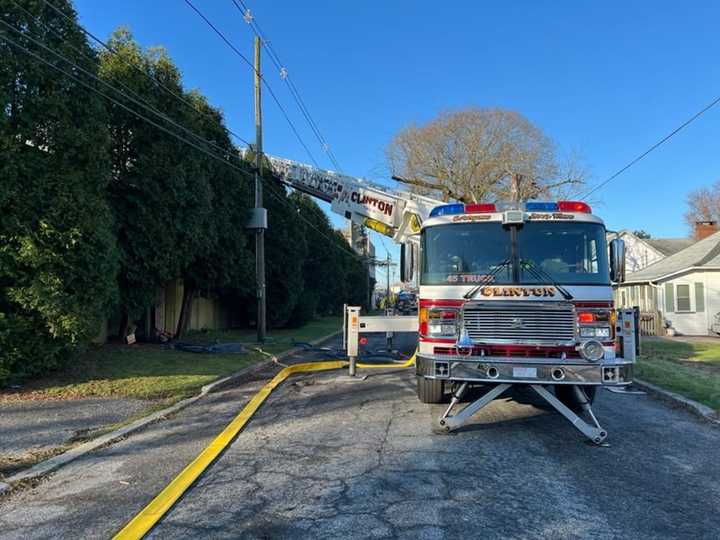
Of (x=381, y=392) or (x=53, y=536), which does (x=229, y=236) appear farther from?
(x=53, y=536)

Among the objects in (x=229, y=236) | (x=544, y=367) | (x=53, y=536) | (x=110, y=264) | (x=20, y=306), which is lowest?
(x=53, y=536)

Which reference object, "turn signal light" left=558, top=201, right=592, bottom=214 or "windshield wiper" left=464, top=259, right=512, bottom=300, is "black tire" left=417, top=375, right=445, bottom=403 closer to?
"windshield wiper" left=464, top=259, right=512, bottom=300

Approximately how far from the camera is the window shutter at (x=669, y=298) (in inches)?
1161

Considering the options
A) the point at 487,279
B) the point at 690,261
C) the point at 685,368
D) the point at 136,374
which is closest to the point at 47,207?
the point at 136,374

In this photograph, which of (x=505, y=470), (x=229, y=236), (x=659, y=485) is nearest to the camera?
(x=659, y=485)

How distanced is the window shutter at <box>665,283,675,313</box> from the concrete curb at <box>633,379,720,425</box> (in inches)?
798

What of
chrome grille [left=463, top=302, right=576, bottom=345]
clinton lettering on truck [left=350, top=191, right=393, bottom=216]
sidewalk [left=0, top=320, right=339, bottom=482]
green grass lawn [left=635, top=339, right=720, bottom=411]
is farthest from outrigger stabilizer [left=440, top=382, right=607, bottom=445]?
clinton lettering on truck [left=350, top=191, right=393, bottom=216]

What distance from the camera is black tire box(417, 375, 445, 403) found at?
8867mm

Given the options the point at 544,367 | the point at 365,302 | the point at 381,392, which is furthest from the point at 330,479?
the point at 365,302

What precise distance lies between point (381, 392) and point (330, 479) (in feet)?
16.3

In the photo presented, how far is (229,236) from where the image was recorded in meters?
20.9

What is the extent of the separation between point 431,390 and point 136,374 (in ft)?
20.3

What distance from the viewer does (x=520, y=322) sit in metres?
7.23

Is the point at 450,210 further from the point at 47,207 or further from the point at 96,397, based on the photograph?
the point at 47,207
